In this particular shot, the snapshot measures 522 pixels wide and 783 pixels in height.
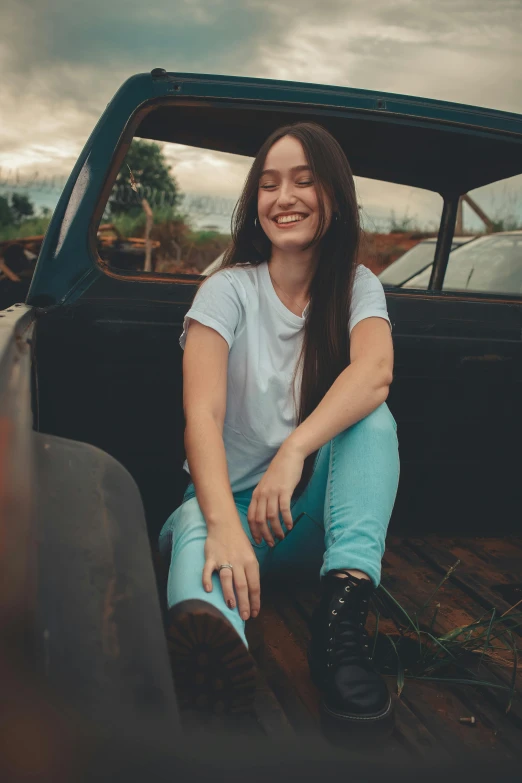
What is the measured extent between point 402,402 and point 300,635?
0.76 metres

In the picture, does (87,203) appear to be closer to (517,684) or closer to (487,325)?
(487,325)

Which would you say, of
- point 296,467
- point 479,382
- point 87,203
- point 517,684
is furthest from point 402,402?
point 87,203

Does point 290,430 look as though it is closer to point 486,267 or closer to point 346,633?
point 346,633

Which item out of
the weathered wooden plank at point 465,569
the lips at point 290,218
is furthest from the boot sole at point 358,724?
the lips at point 290,218

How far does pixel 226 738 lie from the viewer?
1.27 feet

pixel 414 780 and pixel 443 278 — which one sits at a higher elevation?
pixel 443 278

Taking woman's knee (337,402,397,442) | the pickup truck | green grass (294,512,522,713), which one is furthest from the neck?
green grass (294,512,522,713)

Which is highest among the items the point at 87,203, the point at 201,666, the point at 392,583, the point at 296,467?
the point at 87,203

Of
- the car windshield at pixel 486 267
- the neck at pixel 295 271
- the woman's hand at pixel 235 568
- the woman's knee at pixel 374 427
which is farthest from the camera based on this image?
the car windshield at pixel 486 267

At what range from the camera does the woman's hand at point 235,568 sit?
126cm

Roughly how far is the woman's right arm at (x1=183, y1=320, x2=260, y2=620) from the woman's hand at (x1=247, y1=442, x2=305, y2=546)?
0.09 metres

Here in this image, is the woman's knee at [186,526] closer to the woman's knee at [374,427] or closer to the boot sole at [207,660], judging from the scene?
the boot sole at [207,660]

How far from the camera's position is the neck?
1804mm

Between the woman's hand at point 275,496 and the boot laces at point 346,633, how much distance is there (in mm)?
193
